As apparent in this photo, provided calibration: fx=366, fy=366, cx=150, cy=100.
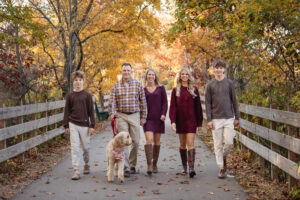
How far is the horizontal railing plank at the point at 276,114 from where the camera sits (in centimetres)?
529

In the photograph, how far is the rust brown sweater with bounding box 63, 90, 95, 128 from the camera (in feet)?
23.2

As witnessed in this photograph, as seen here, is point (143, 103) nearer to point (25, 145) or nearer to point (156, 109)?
point (156, 109)

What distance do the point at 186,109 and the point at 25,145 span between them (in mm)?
3666

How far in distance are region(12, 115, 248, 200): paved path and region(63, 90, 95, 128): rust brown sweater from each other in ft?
3.48

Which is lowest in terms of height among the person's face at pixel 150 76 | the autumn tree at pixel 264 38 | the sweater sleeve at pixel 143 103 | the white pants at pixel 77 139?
the white pants at pixel 77 139

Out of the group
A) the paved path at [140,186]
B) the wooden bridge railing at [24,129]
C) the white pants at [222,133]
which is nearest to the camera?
the paved path at [140,186]

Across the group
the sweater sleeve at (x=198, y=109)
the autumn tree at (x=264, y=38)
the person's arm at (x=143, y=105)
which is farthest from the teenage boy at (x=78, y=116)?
the autumn tree at (x=264, y=38)

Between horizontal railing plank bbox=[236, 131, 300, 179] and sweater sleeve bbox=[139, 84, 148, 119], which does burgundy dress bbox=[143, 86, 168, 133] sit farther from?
horizontal railing plank bbox=[236, 131, 300, 179]

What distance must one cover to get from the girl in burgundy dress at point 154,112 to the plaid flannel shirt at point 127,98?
198 millimetres

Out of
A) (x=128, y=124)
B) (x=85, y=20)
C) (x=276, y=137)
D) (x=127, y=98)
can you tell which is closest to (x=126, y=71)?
(x=127, y=98)

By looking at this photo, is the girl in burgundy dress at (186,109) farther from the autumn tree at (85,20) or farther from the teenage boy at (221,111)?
the autumn tree at (85,20)

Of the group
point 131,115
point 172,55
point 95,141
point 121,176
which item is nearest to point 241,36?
point 131,115

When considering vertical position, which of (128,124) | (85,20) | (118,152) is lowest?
(118,152)

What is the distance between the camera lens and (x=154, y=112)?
7312mm
